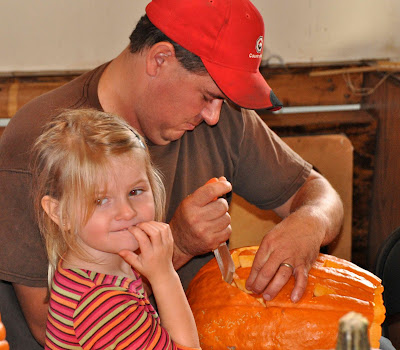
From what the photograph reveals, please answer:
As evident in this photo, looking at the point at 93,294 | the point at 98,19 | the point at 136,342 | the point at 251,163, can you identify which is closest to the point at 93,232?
the point at 93,294

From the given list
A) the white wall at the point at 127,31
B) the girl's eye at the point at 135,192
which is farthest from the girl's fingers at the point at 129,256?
the white wall at the point at 127,31

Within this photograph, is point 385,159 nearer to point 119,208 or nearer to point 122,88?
point 122,88

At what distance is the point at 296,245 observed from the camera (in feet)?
4.72

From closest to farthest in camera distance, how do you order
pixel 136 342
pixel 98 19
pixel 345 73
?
pixel 136 342
pixel 98 19
pixel 345 73

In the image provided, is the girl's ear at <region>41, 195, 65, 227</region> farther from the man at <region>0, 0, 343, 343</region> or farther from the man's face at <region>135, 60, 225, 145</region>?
the man's face at <region>135, 60, 225, 145</region>

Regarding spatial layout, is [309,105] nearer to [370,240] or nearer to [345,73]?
[345,73]

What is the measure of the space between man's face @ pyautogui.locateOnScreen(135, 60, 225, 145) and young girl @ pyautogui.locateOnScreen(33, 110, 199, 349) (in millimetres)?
275

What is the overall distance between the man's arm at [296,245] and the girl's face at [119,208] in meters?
0.33

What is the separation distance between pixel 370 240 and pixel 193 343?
1.91 meters

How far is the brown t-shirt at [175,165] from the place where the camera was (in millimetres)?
1354

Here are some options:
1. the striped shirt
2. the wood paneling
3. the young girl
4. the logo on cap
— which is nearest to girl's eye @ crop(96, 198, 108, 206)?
the young girl

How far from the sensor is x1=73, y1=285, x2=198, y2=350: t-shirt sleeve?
3.59ft

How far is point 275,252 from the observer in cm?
142

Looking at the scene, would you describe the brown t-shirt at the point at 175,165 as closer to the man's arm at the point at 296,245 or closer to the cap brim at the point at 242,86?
the man's arm at the point at 296,245
